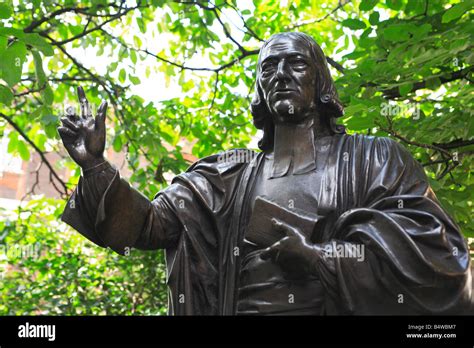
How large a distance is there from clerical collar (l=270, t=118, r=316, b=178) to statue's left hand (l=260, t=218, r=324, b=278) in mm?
599

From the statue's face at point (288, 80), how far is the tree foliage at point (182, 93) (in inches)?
82.7

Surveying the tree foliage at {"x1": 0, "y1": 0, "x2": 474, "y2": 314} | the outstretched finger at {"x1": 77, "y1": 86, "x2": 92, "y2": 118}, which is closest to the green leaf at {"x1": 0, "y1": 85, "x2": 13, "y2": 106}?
the tree foliage at {"x1": 0, "y1": 0, "x2": 474, "y2": 314}

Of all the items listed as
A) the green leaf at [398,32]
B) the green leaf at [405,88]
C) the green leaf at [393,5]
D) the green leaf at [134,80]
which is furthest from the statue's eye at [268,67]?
the green leaf at [134,80]

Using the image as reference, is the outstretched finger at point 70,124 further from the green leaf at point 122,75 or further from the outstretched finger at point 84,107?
the green leaf at point 122,75

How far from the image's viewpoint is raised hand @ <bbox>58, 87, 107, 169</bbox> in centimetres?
405

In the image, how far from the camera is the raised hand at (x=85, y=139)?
4.05 meters

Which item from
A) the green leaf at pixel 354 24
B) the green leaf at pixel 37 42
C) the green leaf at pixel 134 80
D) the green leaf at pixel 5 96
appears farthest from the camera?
the green leaf at pixel 134 80

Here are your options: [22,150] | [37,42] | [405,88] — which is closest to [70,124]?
[37,42]

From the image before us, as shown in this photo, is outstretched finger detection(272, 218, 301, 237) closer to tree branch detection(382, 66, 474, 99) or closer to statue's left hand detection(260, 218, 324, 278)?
statue's left hand detection(260, 218, 324, 278)

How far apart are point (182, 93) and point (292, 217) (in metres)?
8.16

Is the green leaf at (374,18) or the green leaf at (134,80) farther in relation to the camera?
the green leaf at (134,80)

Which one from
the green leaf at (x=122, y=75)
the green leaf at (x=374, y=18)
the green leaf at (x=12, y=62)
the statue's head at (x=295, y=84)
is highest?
the green leaf at (x=122, y=75)

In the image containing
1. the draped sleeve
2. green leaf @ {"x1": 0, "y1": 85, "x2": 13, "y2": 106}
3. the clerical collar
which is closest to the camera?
the draped sleeve

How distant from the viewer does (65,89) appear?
405 inches
